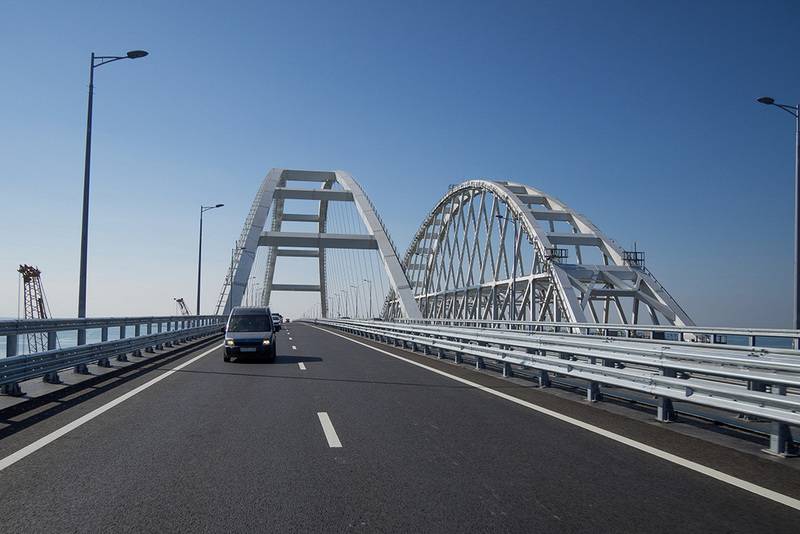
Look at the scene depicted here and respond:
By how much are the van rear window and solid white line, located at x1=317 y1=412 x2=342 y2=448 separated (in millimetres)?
10628

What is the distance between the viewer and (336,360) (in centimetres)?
1931

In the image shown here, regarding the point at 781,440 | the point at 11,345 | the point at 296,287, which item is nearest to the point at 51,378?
the point at 11,345

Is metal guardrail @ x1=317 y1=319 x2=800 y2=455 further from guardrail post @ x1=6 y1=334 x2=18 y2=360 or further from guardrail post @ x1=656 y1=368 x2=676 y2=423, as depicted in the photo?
guardrail post @ x1=6 y1=334 x2=18 y2=360

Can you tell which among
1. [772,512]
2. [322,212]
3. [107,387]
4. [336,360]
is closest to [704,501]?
[772,512]

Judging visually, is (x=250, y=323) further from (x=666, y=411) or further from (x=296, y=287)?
(x=296, y=287)

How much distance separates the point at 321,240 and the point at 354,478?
45332 mm

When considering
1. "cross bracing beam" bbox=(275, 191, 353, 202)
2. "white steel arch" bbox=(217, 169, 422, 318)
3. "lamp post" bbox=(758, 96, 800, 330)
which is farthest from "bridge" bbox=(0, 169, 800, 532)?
"cross bracing beam" bbox=(275, 191, 353, 202)

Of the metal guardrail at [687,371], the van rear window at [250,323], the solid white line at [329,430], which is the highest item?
the van rear window at [250,323]

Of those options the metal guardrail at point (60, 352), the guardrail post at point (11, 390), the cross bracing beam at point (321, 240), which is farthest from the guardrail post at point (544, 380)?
the cross bracing beam at point (321, 240)

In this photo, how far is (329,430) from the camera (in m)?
8.09

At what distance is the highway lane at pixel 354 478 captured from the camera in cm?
471

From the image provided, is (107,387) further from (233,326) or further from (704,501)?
(704,501)

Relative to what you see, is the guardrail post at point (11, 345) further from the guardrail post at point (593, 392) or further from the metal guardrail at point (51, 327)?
the guardrail post at point (593, 392)

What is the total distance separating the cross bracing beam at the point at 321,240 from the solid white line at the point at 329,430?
132 feet
